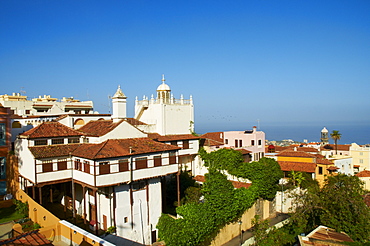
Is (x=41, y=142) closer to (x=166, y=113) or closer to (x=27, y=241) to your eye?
(x=27, y=241)

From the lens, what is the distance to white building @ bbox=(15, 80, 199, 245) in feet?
73.7

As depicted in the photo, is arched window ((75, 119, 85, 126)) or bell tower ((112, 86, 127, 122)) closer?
bell tower ((112, 86, 127, 122))

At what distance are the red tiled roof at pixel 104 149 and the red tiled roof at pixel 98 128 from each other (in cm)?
108

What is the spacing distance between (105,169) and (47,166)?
4.64 metres

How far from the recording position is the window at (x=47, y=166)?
894 inches

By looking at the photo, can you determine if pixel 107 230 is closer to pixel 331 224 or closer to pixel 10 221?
pixel 10 221

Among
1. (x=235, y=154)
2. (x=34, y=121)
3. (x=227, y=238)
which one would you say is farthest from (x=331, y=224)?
(x=34, y=121)

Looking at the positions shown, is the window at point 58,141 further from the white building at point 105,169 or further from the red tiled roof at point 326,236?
the red tiled roof at point 326,236

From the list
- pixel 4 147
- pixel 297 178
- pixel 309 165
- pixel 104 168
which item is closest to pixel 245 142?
pixel 297 178

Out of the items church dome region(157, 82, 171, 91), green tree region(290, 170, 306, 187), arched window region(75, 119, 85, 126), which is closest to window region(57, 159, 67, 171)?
arched window region(75, 119, 85, 126)

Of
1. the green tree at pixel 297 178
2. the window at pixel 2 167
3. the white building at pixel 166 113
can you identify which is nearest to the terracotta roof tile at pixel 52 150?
the window at pixel 2 167

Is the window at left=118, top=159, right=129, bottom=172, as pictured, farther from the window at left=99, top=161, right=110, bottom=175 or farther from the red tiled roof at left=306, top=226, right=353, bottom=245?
the red tiled roof at left=306, top=226, right=353, bottom=245

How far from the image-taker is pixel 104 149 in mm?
22766

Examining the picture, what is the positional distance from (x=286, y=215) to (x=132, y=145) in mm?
18366
